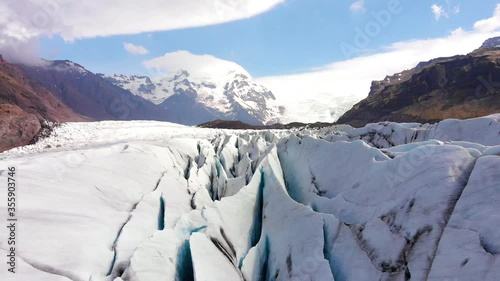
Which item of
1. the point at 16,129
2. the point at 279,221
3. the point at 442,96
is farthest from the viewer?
the point at 442,96

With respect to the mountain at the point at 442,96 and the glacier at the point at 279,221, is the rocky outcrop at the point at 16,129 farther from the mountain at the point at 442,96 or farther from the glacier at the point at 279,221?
the mountain at the point at 442,96

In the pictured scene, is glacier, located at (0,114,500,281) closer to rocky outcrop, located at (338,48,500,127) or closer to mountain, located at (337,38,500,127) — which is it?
mountain, located at (337,38,500,127)

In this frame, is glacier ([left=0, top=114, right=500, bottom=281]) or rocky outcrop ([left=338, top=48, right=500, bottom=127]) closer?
glacier ([left=0, top=114, right=500, bottom=281])

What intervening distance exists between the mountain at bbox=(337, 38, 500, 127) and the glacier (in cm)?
7507

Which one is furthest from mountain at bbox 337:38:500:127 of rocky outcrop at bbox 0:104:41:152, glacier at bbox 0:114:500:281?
rocky outcrop at bbox 0:104:41:152

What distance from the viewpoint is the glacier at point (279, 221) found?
7.13 m

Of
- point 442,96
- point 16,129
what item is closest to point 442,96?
point 442,96

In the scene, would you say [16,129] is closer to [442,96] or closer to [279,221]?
[279,221]

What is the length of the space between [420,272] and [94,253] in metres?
8.04

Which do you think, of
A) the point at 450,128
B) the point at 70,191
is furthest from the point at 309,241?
the point at 450,128

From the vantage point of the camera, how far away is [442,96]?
9256 cm

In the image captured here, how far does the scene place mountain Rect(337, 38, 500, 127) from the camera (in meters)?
79.8

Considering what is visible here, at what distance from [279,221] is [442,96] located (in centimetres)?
10040

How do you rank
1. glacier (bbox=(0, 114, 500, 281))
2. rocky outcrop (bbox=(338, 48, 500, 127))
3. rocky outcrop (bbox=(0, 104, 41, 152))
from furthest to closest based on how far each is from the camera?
1. rocky outcrop (bbox=(338, 48, 500, 127))
2. rocky outcrop (bbox=(0, 104, 41, 152))
3. glacier (bbox=(0, 114, 500, 281))
